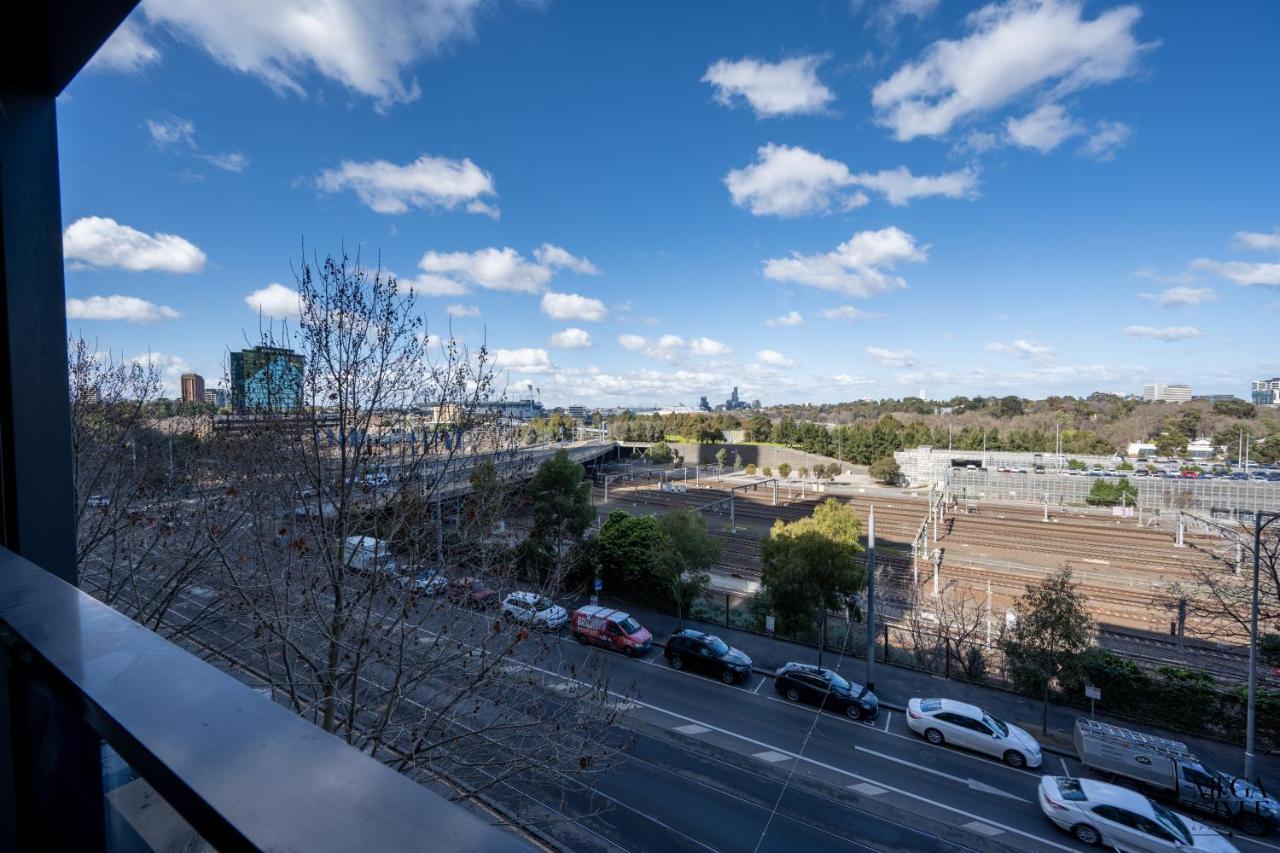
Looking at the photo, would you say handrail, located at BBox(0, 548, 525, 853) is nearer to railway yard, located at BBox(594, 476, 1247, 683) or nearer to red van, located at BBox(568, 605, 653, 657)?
red van, located at BBox(568, 605, 653, 657)

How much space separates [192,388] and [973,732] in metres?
12.0

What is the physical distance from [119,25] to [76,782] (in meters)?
1.38

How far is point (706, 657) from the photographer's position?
33.2 feet

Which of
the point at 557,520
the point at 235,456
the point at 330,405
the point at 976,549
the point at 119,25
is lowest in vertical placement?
the point at 976,549

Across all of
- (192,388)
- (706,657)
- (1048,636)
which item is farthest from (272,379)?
(1048,636)

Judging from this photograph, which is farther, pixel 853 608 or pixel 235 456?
pixel 853 608

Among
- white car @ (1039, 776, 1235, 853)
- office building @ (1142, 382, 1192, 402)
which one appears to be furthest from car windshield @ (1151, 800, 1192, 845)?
office building @ (1142, 382, 1192, 402)

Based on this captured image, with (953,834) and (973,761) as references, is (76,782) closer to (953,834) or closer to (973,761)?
(953,834)

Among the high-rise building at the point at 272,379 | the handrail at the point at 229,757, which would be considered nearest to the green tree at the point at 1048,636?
the high-rise building at the point at 272,379

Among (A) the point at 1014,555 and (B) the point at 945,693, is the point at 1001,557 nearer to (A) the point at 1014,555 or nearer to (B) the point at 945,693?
(A) the point at 1014,555

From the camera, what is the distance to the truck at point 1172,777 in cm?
698

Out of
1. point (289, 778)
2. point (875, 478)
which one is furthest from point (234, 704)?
point (875, 478)

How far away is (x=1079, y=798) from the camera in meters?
6.59

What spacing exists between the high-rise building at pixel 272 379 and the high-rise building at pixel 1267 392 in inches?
1537
